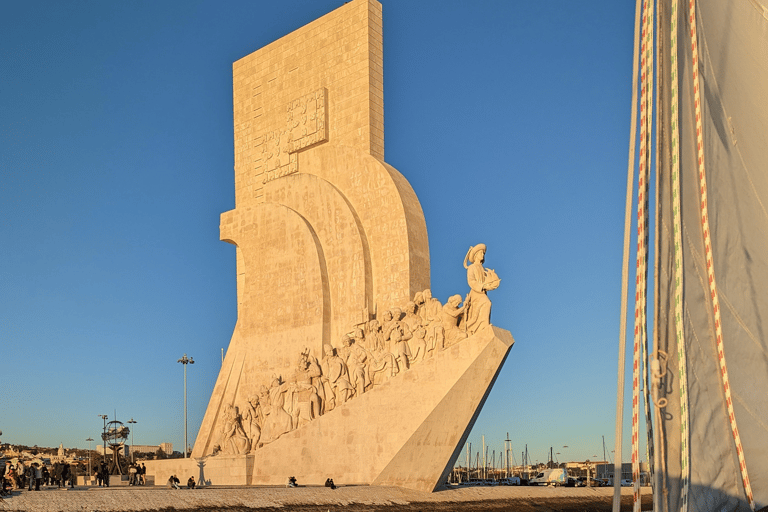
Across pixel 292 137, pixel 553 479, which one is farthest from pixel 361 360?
pixel 553 479

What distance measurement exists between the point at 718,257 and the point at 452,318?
33.4ft

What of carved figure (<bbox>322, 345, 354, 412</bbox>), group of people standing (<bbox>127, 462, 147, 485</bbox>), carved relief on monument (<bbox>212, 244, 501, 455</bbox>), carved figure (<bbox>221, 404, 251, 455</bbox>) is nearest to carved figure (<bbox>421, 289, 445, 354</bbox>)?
carved relief on monument (<bbox>212, 244, 501, 455</bbox>)

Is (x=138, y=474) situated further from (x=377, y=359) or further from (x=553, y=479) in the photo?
(x=553, y=479)

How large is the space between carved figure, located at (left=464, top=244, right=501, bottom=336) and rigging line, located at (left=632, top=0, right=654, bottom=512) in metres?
9.81

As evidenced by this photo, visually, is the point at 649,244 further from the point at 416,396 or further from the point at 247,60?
the point at 247,60

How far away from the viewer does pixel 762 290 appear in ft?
11.7

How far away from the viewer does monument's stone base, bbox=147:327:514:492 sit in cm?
1296

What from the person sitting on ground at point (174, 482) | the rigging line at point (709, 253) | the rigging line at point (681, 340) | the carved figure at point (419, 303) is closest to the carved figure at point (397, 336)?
the carved figure at point (419, 303)

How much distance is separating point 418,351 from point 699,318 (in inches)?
418

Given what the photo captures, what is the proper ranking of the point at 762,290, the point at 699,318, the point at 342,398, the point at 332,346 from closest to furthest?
1. the point at 699,318
2. the point at 762,290
3. the point at 342,398
4. the point at 332,346

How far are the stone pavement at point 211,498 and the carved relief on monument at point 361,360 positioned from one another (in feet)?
6.87

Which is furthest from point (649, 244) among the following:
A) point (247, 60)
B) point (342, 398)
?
point (247, 60)

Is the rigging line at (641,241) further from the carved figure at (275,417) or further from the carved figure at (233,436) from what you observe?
the carved figure at (233,436)

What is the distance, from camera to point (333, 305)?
54.2ft
